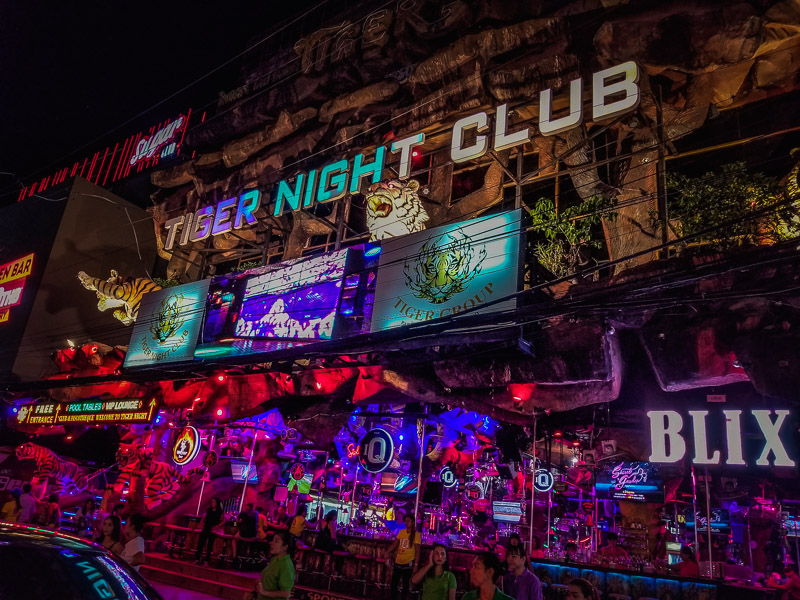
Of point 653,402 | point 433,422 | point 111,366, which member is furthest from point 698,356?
point 111,366

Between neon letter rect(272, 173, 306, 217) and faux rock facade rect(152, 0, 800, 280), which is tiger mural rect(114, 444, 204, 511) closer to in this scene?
faux rock facade rect(152, 0, 800, 280)

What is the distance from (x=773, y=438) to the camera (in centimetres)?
823

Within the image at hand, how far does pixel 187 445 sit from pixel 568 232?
12.9 meters

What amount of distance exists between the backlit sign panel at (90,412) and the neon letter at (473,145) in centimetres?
1247

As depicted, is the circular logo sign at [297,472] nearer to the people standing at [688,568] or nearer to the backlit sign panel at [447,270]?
the backlit sign panel at [447,270]

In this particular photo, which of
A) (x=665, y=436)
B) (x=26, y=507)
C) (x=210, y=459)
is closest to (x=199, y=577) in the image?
(x=210, y=459)

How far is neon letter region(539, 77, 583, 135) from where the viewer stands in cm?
1131

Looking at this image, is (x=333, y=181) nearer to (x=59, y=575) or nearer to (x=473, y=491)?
(x=473, y=491)

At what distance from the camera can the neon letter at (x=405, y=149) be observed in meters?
13.4

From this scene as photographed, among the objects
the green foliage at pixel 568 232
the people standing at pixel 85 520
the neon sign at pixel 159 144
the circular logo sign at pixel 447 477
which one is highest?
the neon sign at pixel 159 144

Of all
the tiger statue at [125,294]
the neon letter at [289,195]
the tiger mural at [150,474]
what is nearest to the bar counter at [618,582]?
the tiger mural at [150,474]

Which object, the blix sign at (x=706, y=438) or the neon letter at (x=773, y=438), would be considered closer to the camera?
the neon letter at (x=773, y=438)

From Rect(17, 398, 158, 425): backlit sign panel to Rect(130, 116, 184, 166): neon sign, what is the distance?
12657 millimetres

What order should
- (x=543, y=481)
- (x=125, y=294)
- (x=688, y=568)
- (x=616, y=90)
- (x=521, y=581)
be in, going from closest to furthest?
1. (x=521, y=581)
2. (x=616, y=90)
3. (x=688, y=568)
4. (x=543, y=481)
5. (x=125, y=294)
